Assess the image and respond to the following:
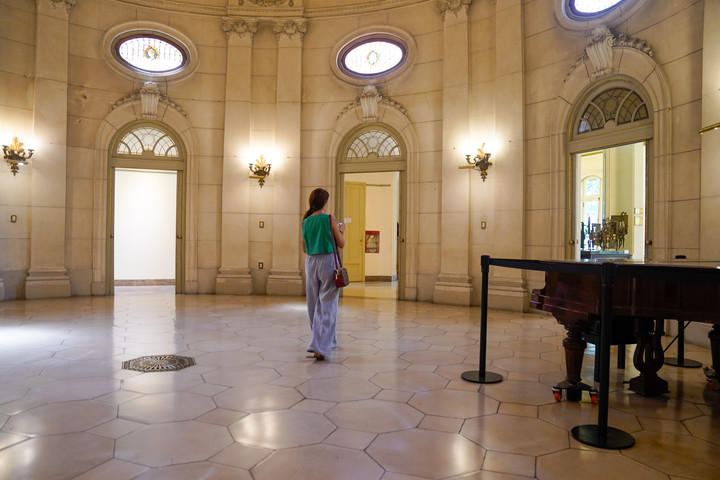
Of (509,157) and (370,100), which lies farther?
(370,100)

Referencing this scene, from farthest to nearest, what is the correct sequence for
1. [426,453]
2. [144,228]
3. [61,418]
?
1. [144,228]
2. [61,418]
3. [426,453]

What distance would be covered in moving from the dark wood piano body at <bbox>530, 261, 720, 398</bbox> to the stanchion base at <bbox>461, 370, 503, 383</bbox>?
606 mm

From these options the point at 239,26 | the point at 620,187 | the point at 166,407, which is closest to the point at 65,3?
the point at 239,26

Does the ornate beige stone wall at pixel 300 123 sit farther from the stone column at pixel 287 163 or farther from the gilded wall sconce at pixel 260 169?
the gilded wall sconce at pixel 260 169

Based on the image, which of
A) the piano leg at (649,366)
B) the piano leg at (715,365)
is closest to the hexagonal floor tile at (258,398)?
the piano leg at (649,366)

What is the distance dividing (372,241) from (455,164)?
6.39 m

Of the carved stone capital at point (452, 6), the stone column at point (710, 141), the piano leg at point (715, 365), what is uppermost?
the carved stone capital at point (452, 6)

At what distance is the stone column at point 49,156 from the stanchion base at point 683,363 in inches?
406

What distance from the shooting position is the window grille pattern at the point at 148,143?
33.7 ft

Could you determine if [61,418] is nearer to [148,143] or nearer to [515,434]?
[515,434]

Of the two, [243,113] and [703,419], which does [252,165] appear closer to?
[243,113]

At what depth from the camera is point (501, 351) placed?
5.21m

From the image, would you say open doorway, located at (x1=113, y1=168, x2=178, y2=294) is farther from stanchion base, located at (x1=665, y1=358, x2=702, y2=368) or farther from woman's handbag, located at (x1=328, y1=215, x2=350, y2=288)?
stanchion base, located at (x1=665, y1=358, x2=702, y2=368)

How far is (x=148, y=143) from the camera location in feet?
34.3
